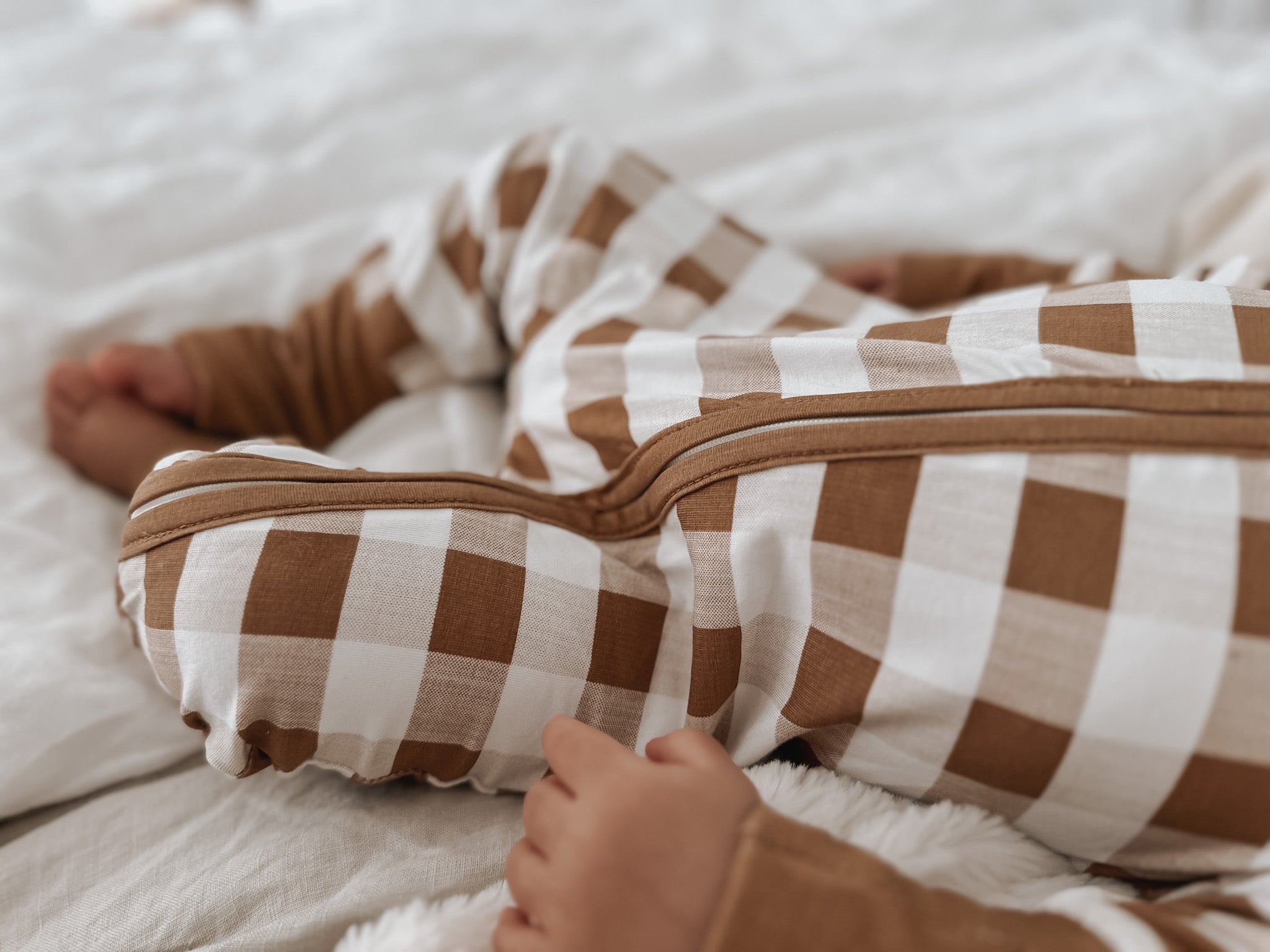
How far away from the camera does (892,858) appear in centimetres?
46

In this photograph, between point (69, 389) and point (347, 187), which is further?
Answer: point (347, 187)

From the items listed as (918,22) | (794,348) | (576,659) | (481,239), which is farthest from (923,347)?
(918,22)

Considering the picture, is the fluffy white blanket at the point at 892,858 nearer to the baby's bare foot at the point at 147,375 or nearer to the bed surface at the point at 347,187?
the bed surface at the point at 347,187

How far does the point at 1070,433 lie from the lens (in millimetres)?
462

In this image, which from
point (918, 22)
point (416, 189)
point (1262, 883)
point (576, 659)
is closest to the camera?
point (1262, 883)

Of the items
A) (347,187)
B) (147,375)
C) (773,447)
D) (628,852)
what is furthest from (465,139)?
(628,852)

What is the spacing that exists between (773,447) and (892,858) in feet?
0.74

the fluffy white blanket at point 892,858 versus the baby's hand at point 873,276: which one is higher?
the baby's hand at point 873,276

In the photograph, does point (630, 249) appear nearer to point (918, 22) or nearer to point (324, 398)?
point (324, 398)

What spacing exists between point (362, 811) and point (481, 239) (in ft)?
1.57

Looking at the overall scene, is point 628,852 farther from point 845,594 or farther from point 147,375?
point 147,375

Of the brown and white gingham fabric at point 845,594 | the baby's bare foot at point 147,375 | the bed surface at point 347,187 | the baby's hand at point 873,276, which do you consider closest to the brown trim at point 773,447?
the brown and white gingham fabric at point 845,594

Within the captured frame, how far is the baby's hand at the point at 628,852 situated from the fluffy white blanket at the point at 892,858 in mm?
28

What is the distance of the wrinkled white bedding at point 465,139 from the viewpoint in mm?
811
